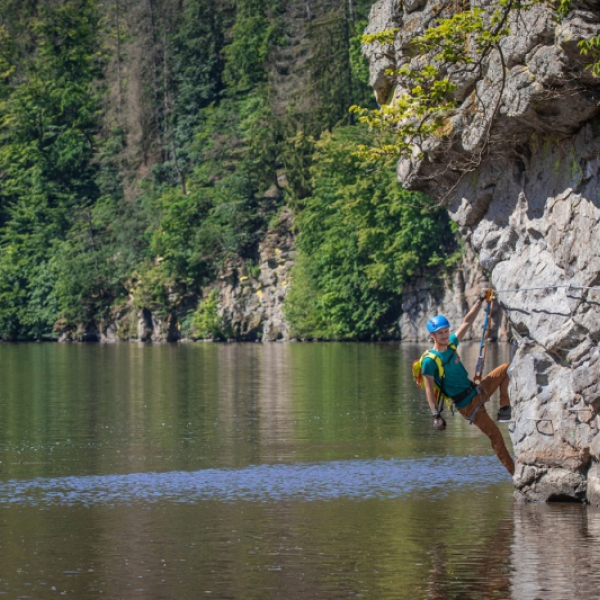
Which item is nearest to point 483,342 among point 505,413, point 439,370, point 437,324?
point 437,324

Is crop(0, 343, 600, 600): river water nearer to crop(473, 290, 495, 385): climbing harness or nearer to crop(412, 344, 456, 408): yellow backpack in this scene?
crop(412, 344, 456, 408): yellow backpack

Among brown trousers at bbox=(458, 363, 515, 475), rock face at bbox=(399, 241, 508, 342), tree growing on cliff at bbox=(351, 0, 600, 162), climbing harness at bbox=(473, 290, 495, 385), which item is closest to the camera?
tree growing on cliff at bbox=(351, 0, 600, 162)

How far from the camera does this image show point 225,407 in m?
34.0

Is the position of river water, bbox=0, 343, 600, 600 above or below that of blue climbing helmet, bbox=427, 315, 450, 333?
below

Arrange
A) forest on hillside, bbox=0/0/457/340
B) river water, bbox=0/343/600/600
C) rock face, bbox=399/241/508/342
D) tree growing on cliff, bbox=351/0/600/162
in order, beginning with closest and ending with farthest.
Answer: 1. river water, bbox=0/343/600/600
2. tree growing on cliff, bbox=351/0/600/162
3. rock face, bbox=399/241/508/342
4. forest on hillside, bbox=0/0/457/340

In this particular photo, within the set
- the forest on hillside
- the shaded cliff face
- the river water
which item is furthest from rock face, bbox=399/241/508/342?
the shaded cliff face

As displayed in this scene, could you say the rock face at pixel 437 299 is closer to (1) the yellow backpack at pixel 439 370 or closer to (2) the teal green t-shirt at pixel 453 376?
(1) the yellow backpack at pixel 439 370

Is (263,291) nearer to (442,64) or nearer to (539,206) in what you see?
(442,64)

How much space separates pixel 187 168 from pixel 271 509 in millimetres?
94506

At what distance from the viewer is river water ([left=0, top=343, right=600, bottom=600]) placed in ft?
44.4

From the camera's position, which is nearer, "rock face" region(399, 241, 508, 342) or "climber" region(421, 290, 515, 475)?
"climber" region(421, 290, 515, 475)

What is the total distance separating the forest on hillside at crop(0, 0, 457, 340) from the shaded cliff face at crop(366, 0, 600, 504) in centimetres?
6218

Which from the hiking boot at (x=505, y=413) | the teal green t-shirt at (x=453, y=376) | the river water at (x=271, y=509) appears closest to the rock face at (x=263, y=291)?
the river water at (x=271, y=509)

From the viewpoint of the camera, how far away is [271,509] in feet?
59.1
